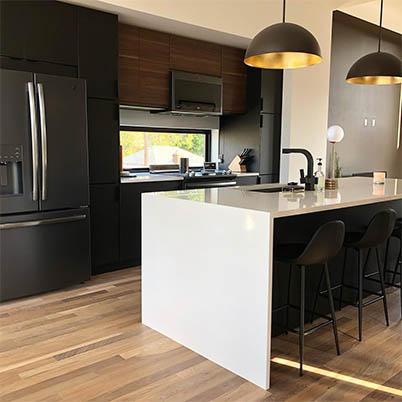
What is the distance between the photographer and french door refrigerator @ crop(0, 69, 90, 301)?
336cm

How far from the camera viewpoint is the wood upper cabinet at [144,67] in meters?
4.41

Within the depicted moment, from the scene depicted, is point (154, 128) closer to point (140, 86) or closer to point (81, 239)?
point (140, 86)

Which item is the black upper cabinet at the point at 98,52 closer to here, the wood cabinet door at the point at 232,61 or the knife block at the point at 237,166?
the wood cabinet door at the point at 232,61

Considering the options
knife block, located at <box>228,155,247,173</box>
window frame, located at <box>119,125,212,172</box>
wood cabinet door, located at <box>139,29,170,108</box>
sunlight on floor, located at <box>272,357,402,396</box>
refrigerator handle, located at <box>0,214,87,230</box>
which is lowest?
sunlight on floor, located at <box>272,357,402,396</box>

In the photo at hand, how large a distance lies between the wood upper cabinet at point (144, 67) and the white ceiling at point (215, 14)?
4.6 inches

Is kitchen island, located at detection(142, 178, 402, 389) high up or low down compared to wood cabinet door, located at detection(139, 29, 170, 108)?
down

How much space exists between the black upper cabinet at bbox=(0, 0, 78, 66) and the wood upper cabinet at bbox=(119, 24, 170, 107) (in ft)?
2.21

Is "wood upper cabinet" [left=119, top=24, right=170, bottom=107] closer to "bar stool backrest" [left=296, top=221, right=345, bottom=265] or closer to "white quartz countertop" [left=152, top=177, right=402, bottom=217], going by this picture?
"white quartz countertop" [left=152, top=177, right=402, bottom=217]

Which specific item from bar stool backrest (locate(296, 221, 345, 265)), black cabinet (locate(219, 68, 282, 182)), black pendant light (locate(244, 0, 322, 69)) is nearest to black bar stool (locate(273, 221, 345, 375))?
Result: bar stool backrest (locate(296, 221, 345, 265))

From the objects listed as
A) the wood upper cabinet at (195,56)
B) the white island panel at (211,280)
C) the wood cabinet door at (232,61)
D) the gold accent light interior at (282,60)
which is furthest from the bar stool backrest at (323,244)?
the wood cabinet door at (232,61)

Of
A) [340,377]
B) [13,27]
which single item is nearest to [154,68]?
[13,27]

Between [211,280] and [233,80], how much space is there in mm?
3532

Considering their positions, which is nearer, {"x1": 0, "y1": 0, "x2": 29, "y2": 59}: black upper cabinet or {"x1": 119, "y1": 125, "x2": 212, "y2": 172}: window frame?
{"x1": 0, "y1": 0, "x2": 29, "y2": 59}: black upper cabinet

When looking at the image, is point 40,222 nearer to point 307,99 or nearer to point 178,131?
point 178,131
